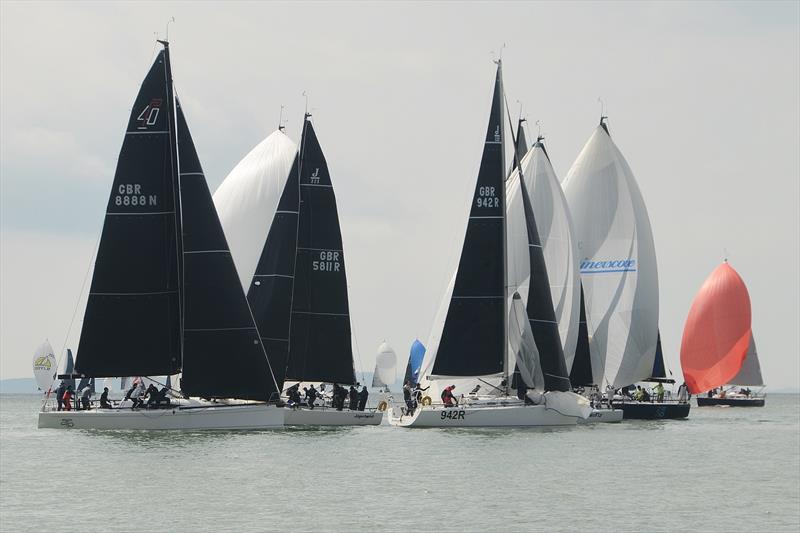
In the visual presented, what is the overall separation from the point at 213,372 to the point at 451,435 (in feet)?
27.7

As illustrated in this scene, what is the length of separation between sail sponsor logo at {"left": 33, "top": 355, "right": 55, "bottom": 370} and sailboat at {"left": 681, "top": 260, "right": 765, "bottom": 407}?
64.0 meters

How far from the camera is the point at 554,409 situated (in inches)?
1875

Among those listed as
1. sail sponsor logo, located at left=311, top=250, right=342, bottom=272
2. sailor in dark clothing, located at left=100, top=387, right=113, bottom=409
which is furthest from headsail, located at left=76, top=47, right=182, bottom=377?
sail sponsor logo, located at left=311, top=250, right=342, bottom=272

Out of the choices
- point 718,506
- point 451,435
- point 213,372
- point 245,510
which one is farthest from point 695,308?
point 245,510

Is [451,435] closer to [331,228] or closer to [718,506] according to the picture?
[331,228]

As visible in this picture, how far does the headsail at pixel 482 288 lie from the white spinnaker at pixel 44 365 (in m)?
81.4

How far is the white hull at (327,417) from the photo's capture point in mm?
47219

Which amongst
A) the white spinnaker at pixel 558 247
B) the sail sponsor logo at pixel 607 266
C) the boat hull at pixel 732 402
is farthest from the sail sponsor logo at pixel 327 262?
the boat hull at pixel 732 402

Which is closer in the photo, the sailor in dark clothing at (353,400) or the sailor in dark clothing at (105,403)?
the sailor in dark clothing at (105,403)

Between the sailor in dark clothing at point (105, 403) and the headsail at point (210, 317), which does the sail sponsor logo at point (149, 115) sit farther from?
the sailor in dark clothing at point (105, 403)

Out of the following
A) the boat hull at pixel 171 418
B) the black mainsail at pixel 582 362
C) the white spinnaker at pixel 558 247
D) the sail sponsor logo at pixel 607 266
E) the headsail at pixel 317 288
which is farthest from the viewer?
the sail sponsor logo at pixel 607 266

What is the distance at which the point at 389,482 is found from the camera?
32.5m

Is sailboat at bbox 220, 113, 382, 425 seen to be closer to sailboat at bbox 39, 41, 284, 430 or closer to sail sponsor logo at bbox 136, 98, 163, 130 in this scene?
sailboat at bbox 39, 41, 284, 430

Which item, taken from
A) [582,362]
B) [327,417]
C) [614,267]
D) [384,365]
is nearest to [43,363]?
[384,365]
